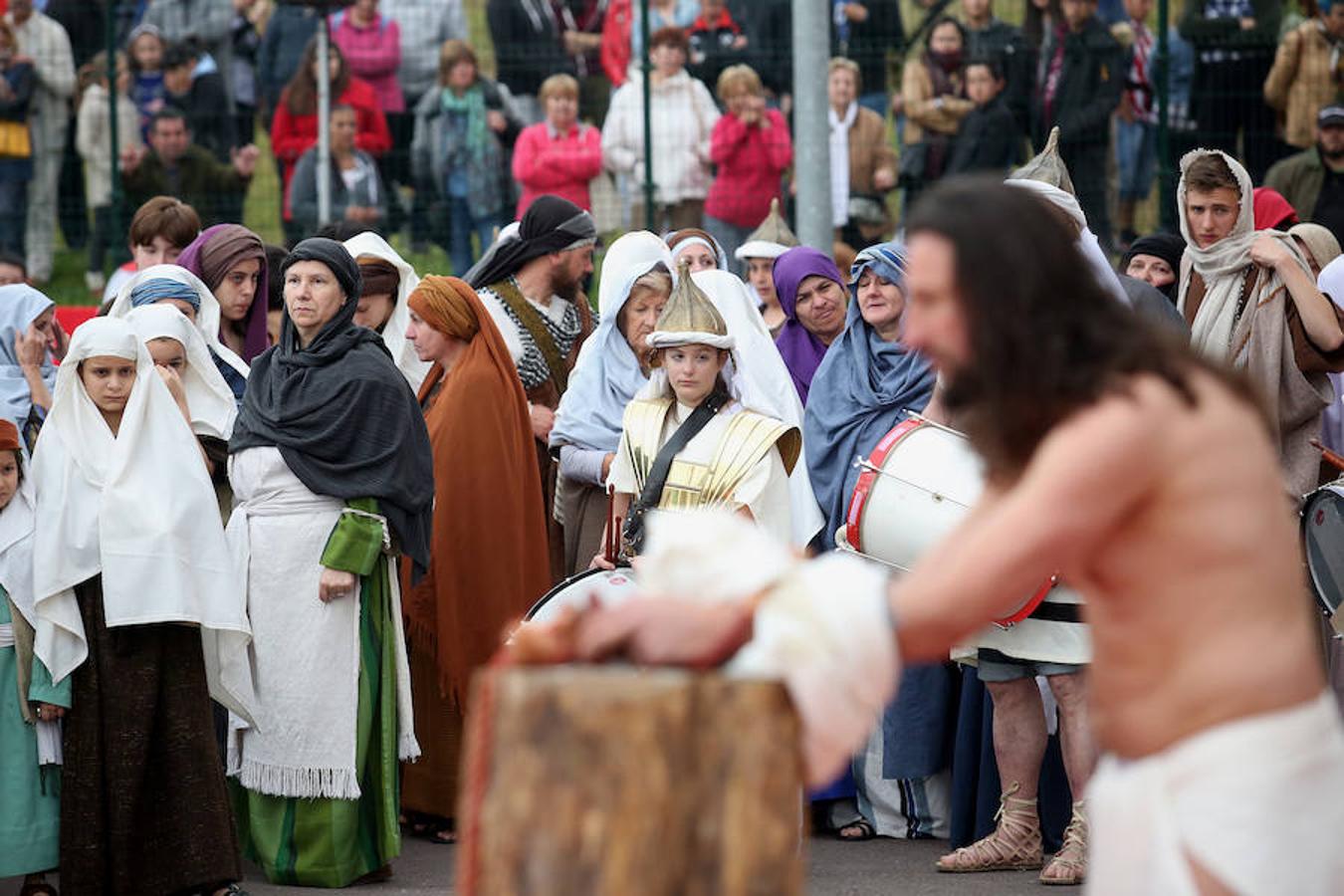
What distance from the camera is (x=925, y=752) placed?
7520 mm

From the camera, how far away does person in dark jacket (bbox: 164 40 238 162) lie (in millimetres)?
13305

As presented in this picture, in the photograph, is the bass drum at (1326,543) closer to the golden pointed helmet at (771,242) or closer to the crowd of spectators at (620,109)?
the golden pointed helmet at (771,242)

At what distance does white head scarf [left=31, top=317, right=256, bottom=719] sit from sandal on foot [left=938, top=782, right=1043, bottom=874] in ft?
7.96

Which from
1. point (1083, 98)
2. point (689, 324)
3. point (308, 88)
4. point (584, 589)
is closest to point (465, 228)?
point (308, 88)

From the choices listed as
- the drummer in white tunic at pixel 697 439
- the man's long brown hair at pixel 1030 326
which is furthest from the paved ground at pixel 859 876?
the man's long brown hair at pixel 1030 326

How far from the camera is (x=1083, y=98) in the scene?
11.9m

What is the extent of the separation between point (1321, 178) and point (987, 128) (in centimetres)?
184

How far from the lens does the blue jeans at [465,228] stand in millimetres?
12484

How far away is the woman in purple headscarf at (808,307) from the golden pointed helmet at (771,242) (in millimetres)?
1105

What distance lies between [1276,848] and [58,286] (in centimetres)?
1077

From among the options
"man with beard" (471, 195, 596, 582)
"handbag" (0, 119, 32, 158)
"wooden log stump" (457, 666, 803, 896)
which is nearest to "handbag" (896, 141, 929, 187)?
"man with beard" (471, 195, 596, 582)

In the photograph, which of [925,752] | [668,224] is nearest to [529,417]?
[925,752]

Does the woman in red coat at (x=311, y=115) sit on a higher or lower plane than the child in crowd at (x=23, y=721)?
higher

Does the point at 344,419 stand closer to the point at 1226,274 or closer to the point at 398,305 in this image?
the point at 398,305
